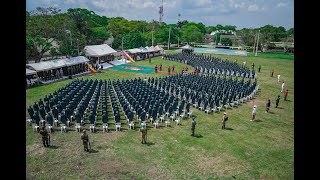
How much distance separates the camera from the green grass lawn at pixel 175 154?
1171 cm

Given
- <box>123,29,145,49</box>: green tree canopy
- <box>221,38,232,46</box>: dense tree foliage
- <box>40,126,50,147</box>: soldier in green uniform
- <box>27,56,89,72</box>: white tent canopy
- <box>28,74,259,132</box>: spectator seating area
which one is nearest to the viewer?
<box>40,126,50,147</box>: soldier in green uniform

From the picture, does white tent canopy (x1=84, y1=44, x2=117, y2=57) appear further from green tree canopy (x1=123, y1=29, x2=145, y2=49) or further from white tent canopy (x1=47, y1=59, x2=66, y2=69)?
green tree canopy (x1=123, y1=29, x2=145, y2=49)

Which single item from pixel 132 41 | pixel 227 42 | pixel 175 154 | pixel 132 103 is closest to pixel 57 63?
pixel 132 103

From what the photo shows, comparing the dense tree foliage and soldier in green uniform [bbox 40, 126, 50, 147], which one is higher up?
the dense tree foliage

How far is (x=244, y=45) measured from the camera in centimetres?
8894

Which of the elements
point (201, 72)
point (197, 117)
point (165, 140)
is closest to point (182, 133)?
point (165, 140)

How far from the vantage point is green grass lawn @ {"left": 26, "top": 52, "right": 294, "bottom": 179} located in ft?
38.4

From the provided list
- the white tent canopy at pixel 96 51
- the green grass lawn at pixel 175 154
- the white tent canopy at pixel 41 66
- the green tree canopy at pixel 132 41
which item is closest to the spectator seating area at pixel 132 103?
the green grass lawn at pixel 175 154

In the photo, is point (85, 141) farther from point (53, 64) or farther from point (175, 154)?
point (53, 64)

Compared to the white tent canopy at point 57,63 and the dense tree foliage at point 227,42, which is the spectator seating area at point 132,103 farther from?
the dense tree foliage at point 227,42

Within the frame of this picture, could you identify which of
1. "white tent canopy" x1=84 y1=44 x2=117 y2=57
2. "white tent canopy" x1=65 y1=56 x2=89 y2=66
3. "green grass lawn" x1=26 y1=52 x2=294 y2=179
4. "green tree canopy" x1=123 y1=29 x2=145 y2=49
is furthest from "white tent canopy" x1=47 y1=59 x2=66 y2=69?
"green tree canopy" x1=123 y1=29 x2=145 y2=49

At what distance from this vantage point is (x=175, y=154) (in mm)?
13523

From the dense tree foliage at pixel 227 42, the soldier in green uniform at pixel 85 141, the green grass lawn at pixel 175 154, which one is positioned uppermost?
the dense tree foliage at pixel 227 42
